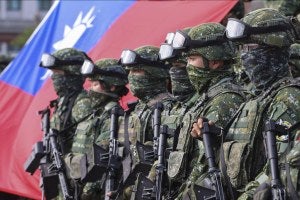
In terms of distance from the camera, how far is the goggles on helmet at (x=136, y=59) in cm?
924

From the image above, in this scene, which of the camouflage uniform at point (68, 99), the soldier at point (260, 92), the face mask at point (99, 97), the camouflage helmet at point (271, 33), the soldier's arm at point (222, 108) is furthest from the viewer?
the camouflage uniform at point (68, 99)

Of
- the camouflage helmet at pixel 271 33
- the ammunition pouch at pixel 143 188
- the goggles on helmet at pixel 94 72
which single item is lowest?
the ammunition pouch at pixel 143 188

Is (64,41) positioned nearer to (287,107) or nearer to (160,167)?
(160,167)

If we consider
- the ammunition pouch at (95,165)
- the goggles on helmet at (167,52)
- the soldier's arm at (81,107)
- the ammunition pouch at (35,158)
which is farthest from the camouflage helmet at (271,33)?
the ammunition pouch at (35,158)

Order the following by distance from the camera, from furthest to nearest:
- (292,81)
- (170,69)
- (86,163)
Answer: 1. (86,163)
2. (170,69)
3. (292,81)

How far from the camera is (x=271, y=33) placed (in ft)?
22.0

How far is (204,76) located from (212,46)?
0.24 metres

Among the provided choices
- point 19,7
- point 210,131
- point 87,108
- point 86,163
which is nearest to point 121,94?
point 87,108

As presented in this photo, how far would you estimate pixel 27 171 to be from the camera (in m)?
10.8

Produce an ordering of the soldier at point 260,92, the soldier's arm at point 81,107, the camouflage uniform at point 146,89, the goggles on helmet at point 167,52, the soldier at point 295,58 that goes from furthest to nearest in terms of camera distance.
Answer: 1. the soldier's arm at point 81,107
2. the camouflage uniform at point 146,89
3. the goggles on helmet at point 167,52
4. the soldier at point 295,58
5. the soldier at point 260,92

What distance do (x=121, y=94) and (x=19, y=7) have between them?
48.3m

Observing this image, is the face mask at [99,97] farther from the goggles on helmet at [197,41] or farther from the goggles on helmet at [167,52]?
the goggles on helmet at [197,41]

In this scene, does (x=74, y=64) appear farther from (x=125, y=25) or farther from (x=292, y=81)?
(x=292, y=81)

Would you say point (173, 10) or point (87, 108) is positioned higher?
point (173, 10)
